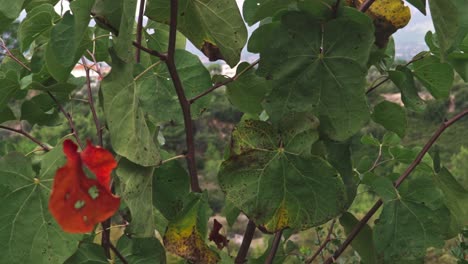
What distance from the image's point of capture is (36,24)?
1.93 ft

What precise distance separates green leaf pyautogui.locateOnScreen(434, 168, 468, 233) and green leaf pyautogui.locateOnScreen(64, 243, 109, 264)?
44 centimetres

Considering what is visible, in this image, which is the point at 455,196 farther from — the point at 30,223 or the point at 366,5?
the point at 30,223

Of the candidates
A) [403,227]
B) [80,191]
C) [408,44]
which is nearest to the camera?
[80,191]

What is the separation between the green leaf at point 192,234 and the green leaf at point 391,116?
26 centimetres

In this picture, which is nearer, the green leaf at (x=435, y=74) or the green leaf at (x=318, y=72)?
the green leaf at (x=318, y=72)

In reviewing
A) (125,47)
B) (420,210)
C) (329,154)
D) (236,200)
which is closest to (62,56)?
(125,47)

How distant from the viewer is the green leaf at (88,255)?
55cm

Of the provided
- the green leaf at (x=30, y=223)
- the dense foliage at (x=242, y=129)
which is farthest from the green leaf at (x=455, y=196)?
the green leaf at (x=30, y=223)

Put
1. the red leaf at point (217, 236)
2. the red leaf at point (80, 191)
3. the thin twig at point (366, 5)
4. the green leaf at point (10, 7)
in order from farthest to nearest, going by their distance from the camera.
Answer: the red leaf at point (217, 236)
the thin twig at point (366, 5)
the green leaf at point (10, 7)
the red leaf at point (80, 191)

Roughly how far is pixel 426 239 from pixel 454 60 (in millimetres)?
232

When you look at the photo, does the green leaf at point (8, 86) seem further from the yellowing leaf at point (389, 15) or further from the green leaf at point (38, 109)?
the yellowing leaf at point (389, 15)

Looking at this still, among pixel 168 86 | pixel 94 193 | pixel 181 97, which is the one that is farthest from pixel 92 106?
pixel 94 193

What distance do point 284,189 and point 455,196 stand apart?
32 cm

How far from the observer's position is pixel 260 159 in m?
0.54
